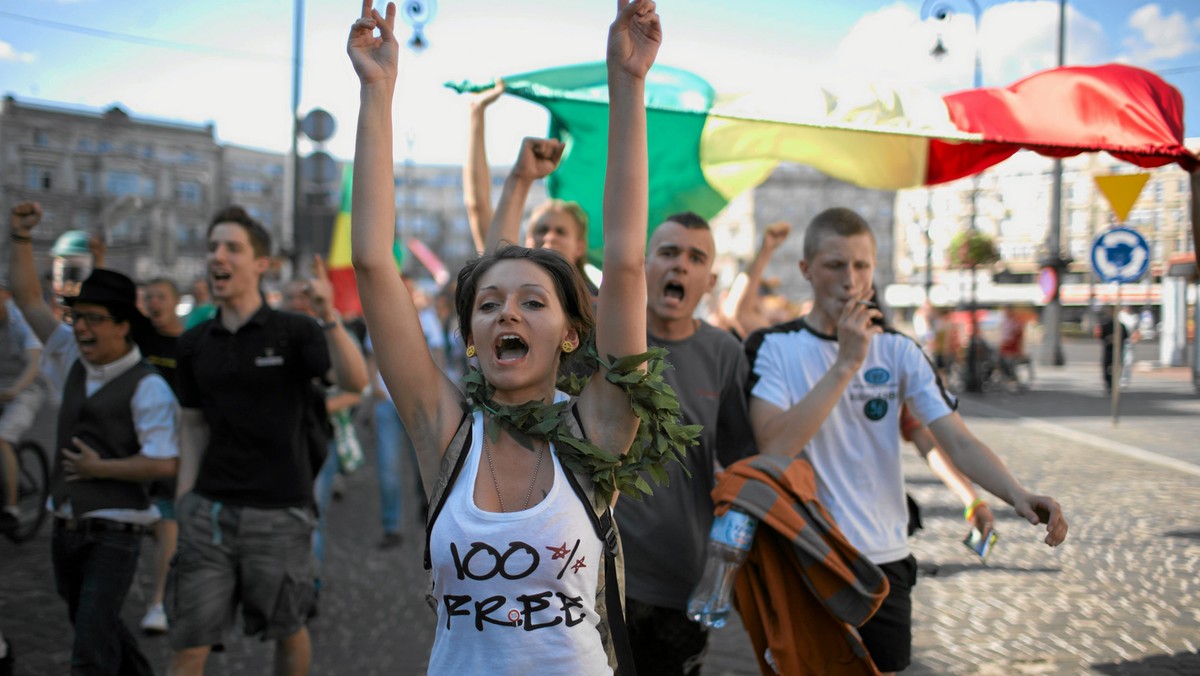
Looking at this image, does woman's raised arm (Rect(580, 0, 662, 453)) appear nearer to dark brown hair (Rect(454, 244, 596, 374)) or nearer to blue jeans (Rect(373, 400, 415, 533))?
dark brown hair (Rect(454, 244, 596, 374))

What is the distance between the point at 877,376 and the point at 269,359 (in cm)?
237

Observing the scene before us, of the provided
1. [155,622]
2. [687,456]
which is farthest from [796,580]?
[155,622]

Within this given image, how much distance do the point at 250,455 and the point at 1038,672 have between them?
373 cm

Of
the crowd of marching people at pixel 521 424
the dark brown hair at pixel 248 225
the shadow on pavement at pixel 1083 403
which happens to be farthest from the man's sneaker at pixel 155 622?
the shadow on pavement at pixel 1083 403

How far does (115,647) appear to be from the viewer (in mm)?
3561

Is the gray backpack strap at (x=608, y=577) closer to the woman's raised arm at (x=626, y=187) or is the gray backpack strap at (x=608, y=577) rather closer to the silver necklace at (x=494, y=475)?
the silver necklace at (x=494, y=475)

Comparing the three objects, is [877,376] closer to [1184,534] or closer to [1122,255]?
[1184,534]

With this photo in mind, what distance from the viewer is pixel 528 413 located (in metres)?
2.07

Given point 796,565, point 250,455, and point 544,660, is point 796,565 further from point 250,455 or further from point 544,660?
point 250,455

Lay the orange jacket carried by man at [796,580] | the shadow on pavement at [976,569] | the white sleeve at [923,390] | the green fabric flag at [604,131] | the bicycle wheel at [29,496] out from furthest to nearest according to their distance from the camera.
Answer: the bicycle wheel at [29,496] < the shadow on pavement at [976,569] < the green fabric flag at [604,131] < the white sleeve at [923,390] < the orange jacket carried by man at [796,580]

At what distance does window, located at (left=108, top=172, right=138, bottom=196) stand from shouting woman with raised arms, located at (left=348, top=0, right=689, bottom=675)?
3327cm

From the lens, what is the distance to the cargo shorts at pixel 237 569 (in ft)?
11.7

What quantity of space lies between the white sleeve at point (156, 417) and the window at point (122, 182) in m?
31.0

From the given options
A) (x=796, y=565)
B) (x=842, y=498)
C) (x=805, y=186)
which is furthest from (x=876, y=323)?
(x=805, y=186)
